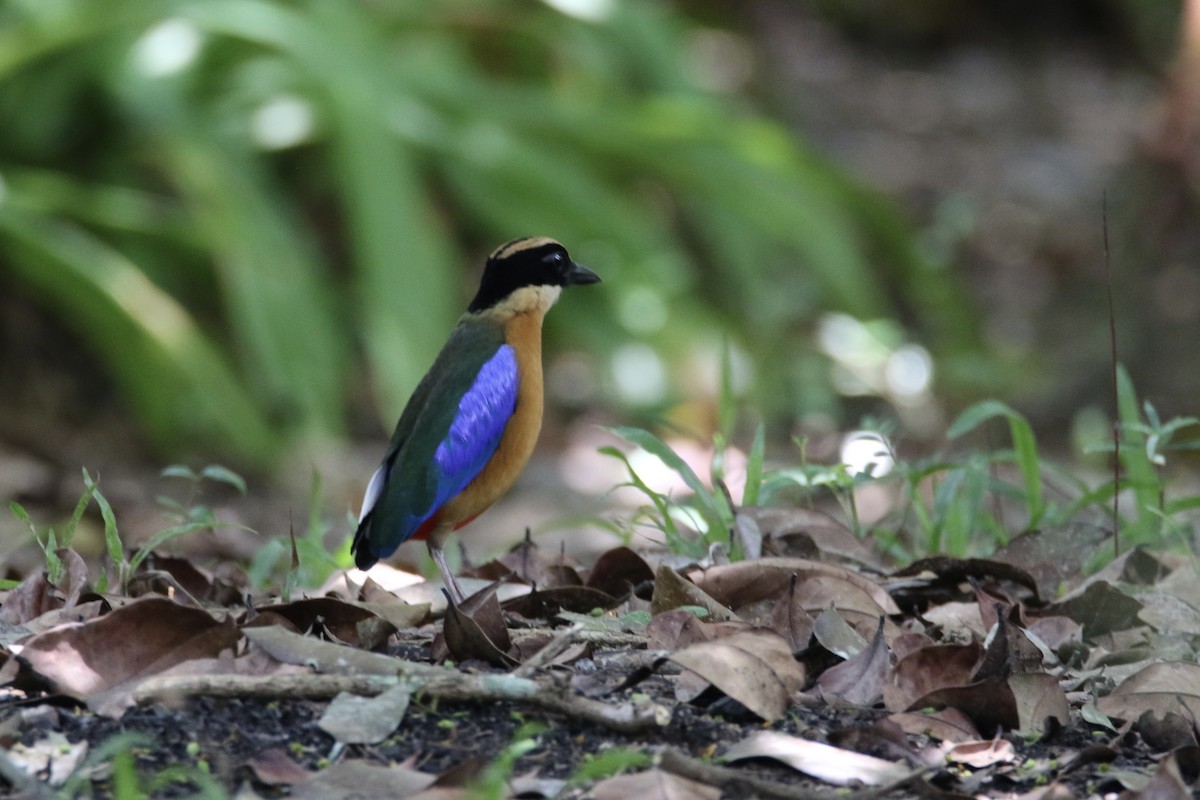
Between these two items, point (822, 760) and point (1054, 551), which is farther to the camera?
point (1054, 551)

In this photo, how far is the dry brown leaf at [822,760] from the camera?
2375 millimetres

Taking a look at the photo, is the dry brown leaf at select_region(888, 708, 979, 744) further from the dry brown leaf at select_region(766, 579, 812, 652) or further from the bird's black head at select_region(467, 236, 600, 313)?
the bird's black head at select_region(467, 236, 600, 313)

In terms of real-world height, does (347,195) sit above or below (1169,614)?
below

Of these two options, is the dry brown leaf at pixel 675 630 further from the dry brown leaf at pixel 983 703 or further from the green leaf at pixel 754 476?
the green leaf at pixel 754 476

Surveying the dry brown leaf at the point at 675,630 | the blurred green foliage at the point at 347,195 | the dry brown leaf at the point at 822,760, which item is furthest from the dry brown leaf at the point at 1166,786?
the blurred green foliage at the point at 347,195

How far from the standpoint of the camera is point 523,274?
3.90m

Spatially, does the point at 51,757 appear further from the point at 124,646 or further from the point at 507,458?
the point at 507,458

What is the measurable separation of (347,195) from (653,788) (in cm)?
585

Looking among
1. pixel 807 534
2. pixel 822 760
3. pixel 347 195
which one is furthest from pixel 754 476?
pixel 347 195

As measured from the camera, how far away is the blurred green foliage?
291 inches

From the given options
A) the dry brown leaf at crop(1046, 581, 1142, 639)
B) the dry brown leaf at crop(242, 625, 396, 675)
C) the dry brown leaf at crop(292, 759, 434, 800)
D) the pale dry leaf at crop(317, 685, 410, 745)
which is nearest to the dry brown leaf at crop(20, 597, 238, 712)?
the dry brown leaf at crop(242, 625, 396, 675)

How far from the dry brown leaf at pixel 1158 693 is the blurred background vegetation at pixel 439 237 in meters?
3.67

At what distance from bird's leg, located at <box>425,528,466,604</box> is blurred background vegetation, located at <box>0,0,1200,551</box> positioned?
2.76 metres

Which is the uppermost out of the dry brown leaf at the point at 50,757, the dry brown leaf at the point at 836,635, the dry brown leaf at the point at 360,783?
the dry brown leaf at the point at 50,757
